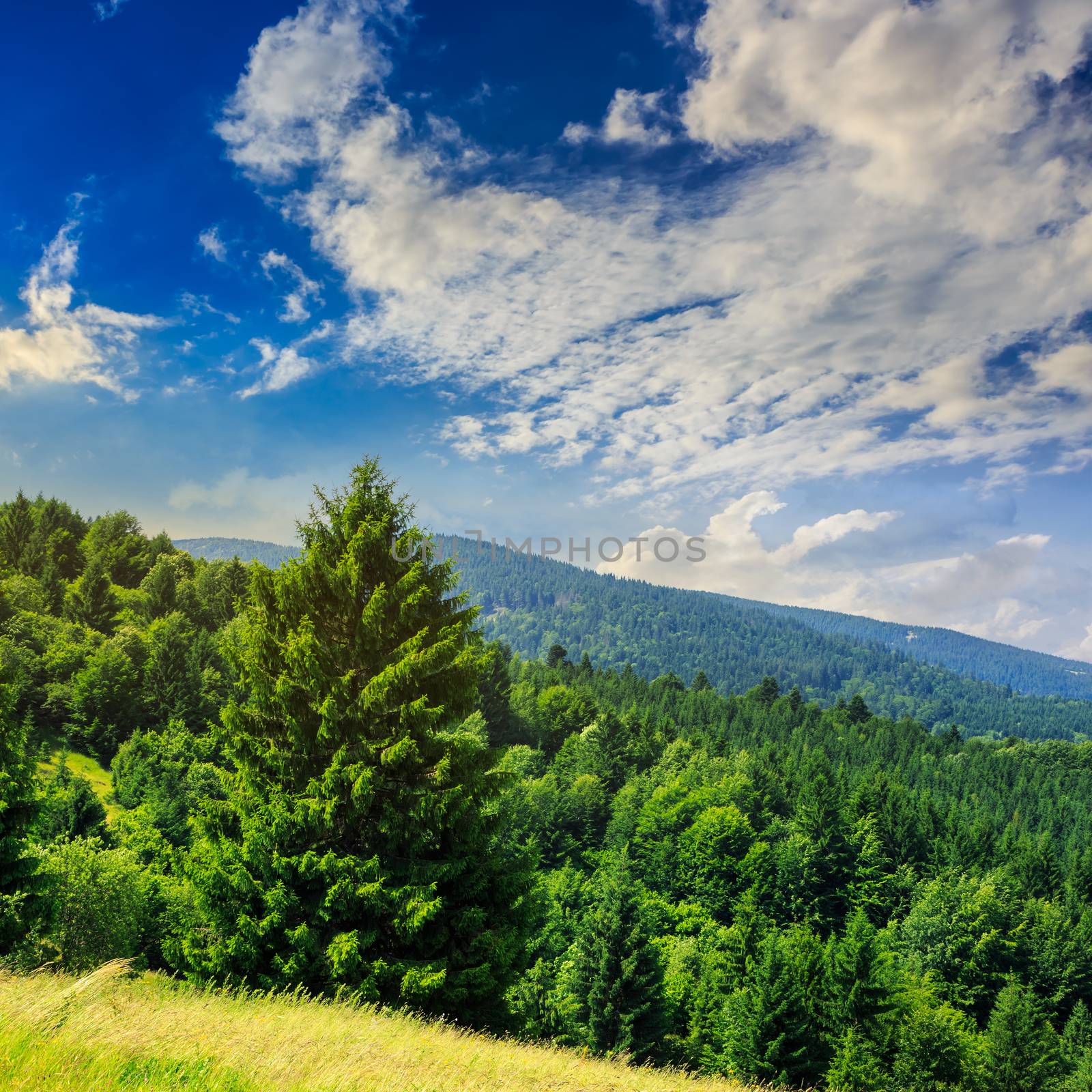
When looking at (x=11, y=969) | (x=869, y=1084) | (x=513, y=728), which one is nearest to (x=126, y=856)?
(x=11, y=969)

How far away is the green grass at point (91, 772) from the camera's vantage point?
47.1 metres

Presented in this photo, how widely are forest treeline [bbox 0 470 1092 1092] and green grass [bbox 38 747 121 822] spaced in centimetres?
120

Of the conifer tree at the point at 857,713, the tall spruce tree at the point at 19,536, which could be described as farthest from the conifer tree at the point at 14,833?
the conifer tree at the point at 857,713

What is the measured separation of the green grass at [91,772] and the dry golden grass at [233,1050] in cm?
4630

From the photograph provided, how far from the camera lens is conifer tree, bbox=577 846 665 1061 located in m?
30.8

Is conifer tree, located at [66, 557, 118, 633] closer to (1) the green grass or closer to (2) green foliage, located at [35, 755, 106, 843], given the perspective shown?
(1) the green grass

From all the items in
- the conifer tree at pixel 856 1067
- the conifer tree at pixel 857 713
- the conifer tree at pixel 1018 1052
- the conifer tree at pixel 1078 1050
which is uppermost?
the conifer tree at pixel 857 713

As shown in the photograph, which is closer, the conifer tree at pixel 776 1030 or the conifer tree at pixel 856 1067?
the conifer tree at pixel 856 1067

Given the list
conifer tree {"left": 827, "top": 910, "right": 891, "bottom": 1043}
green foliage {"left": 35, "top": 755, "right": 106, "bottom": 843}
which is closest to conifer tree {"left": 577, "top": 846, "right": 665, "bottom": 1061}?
conifer tree {"left": 827, "top": 910, "right": 891, "bottom": 1043}

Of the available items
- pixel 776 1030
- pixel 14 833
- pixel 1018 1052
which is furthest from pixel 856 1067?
pixel 14 833

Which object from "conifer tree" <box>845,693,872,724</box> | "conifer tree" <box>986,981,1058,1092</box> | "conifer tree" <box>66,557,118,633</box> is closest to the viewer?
"conifer tree" <box>986,981,1058,1092</box>

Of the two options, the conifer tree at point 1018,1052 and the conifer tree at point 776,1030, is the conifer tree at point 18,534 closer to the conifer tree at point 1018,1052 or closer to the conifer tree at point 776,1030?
the conifer tree at point 776,1030

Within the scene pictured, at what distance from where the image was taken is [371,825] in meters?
12.2

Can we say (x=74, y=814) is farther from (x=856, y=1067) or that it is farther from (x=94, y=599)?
(x=94, y=599)
